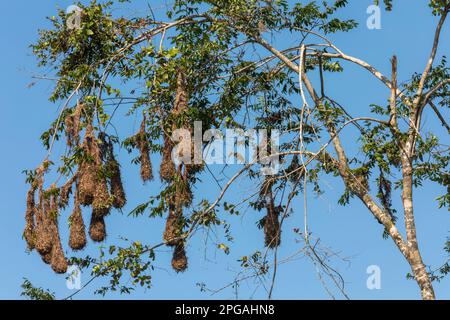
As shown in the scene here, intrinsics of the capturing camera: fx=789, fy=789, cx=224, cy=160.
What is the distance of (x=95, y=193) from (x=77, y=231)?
454mm

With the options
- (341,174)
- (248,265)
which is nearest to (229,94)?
(341,174)

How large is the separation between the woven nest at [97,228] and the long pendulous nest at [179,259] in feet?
2.91

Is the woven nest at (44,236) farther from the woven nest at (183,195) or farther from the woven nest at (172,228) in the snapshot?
the woven nest at (183,195)

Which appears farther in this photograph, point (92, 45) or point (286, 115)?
point (286, 115)

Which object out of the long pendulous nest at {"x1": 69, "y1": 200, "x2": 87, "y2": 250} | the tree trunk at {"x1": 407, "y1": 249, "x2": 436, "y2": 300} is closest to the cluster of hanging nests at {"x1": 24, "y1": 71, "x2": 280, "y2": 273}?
the long pendulous nest at {"x1": 69, "y1": 200, "x2": 87, "y2": 250}

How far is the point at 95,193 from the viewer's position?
340 inches

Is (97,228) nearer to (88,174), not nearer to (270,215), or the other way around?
(88,174)

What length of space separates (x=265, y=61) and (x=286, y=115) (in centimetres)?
97

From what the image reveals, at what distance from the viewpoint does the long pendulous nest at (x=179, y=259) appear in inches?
353

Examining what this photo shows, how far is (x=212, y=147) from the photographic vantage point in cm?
1084

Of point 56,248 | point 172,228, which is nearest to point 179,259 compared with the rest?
point 172,228

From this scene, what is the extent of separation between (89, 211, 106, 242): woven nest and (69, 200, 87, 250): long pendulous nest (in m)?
0.09

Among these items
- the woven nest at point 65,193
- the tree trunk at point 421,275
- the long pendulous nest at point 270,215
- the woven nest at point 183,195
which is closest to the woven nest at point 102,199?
the woven nest at point 65,193
